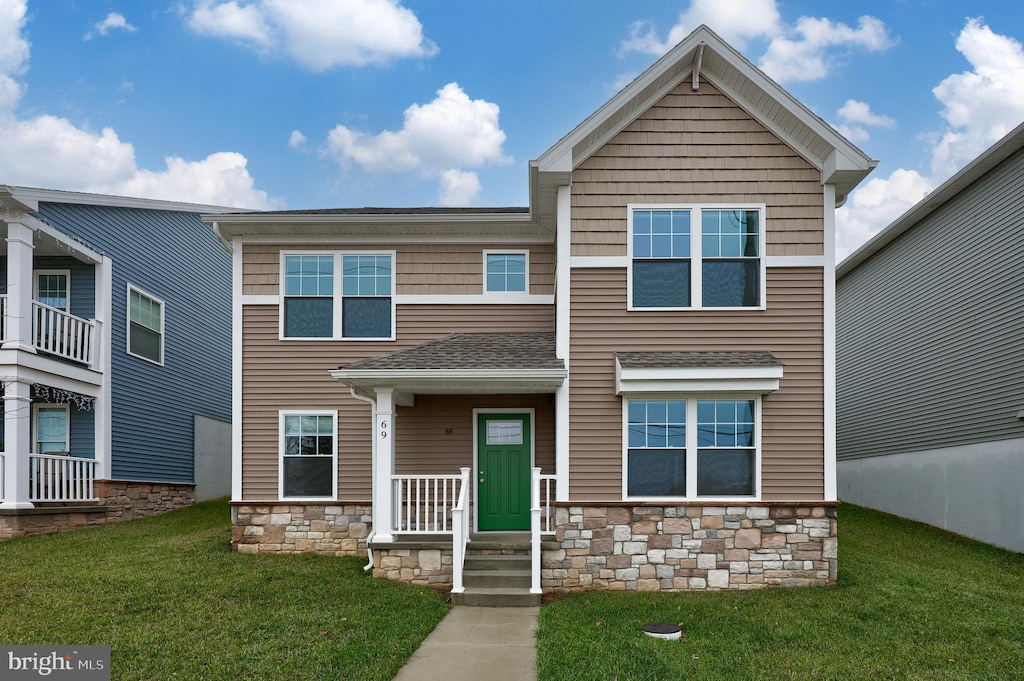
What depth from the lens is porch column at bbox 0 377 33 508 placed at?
12.3m

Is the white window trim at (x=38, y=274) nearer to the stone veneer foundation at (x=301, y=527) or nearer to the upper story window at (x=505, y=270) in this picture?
the stone veneer foundation at (x=301, y=527)

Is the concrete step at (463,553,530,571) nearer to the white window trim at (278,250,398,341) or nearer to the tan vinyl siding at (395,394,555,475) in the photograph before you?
the tan vinyl siding at (395,394,555,475)

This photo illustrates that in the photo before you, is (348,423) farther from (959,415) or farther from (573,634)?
(959,415)

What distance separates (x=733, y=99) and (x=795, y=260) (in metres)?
2.25

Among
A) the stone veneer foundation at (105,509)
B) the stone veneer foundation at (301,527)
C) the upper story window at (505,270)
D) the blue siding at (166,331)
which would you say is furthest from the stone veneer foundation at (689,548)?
the blue siding at (166,331)

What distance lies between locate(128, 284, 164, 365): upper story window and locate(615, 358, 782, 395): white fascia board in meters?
10.7

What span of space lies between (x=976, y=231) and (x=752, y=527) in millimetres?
7582

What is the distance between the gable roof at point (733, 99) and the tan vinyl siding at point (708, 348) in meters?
1.38

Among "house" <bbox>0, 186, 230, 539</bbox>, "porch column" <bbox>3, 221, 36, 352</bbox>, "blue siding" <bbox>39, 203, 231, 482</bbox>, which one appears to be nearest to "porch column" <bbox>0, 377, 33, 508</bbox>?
"house" <bbox>0, 186, 230, 539</bbox>

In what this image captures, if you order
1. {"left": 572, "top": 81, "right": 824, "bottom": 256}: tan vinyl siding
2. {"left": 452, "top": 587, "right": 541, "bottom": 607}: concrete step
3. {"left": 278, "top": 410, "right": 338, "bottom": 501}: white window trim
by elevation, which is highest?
{"left": 572, "top": 81, "right": 824, "bottom": 256}: tan vinyl siding

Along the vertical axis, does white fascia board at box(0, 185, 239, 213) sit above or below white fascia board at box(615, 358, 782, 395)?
above

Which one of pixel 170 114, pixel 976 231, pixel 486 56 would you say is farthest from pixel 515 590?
pixel 170 114

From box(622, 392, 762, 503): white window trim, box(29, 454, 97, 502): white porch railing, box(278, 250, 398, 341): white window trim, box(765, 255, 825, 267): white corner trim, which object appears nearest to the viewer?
box(622, 392, 762, 503): white window trim

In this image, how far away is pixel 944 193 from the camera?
14.0 metres
